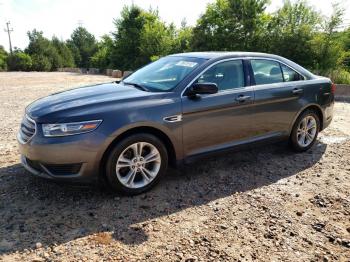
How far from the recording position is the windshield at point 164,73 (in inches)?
171

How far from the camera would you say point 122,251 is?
3008mm

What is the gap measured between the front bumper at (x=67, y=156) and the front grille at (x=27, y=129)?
0.11 meters

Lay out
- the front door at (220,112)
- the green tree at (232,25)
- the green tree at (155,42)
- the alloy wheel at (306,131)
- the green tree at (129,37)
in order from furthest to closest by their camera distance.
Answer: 1. the green tree at (129,37)
2. the green tree at (155,42)
3. the green tree at (232,25)
4. the alloy wheel at (306,131)
5. the front door at (220,112)

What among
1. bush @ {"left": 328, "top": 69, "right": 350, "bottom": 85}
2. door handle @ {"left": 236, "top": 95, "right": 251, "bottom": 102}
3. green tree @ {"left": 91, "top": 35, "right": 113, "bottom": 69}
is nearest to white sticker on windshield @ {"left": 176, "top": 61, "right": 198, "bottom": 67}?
door handle @ {"left": 236, "top": 95, "right": 251, "bottom": 102}

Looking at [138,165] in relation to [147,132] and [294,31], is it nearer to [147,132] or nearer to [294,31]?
[147,132]

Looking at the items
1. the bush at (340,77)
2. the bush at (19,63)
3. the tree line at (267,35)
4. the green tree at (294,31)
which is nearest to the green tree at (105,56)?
the tree line at (267,35)

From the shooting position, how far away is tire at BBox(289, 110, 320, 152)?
542 centimetres

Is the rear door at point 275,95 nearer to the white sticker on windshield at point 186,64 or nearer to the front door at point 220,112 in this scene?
the front door at point 220,112

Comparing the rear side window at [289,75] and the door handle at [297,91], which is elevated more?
the rear side window at [289,75]

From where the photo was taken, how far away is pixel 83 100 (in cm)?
391

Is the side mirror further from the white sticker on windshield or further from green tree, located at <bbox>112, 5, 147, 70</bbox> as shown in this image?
green tree, located at <bbox>112, 5, 147, 70</bbox>

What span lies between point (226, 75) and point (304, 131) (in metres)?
1.86

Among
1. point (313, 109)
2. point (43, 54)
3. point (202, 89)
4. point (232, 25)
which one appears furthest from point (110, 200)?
point (43, 54)

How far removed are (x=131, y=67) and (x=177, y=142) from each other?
1130 inches
